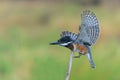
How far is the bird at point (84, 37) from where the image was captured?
2.04 m

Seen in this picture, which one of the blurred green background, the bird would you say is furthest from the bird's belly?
the blurred green background

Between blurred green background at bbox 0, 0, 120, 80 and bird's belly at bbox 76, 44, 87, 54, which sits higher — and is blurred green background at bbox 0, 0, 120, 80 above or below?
below

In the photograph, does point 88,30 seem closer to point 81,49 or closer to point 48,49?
point 81,49

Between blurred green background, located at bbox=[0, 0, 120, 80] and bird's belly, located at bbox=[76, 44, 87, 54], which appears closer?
bird's belly, located at bbox=[76, 44, 87, 54]

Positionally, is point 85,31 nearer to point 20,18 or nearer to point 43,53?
point 43,53

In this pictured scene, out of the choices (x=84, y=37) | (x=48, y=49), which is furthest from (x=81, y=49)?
(x=48, y=49)

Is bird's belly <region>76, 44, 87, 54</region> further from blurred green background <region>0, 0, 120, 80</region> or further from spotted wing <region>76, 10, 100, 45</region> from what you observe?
blurred green background <region>0, 0, 120, 80</region>

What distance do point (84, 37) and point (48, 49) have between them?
3926 mm

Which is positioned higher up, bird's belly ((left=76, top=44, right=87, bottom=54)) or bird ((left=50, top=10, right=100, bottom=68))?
bird ((left=50, top=10, right=100, bottom=68))

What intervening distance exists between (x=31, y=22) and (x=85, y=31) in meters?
9.65

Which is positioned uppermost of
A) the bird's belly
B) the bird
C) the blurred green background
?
the bird

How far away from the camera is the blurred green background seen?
4.35m

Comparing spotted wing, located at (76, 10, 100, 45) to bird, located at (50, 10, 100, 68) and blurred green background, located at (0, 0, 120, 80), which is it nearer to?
bird, located at (50, 10, 100, 68)

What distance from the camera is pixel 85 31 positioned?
204 cm
